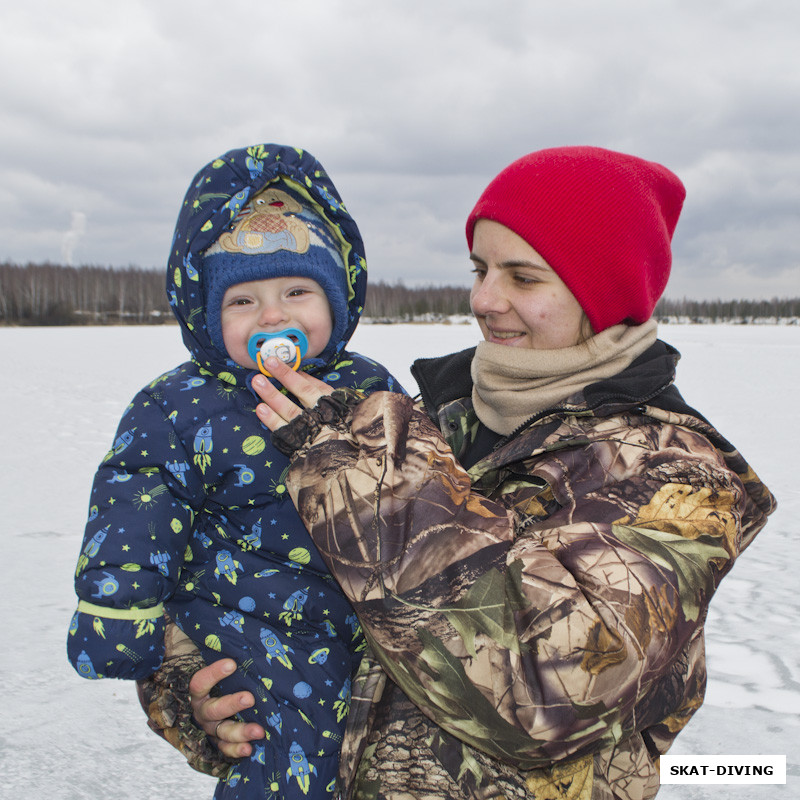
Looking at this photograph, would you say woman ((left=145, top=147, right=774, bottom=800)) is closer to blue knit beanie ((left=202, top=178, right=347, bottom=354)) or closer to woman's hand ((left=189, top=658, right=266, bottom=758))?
woman's hand ((left=189, top=658, right=266, bottom=758))

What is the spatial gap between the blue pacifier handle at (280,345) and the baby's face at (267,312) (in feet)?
0.09

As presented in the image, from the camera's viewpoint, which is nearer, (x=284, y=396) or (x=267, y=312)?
(x=284, y=396)

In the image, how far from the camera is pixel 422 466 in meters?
1.17

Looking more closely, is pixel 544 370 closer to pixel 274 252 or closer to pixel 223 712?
pixel 274 252

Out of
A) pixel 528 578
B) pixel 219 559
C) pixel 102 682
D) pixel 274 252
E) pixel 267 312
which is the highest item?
pixel 274 252

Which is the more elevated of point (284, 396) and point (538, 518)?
point (284, 396)

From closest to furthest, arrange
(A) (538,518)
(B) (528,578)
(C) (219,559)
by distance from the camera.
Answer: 1. (B) (528,578)
2. (A) (538,518)
3. (C) (219,559)

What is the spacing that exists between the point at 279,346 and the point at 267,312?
98mm

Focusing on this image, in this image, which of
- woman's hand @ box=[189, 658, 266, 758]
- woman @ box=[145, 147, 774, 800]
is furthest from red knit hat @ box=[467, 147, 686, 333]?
woman's hand @ box=[189, 658, 266, 758]

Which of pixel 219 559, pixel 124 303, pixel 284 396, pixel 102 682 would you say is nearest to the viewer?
pixel 284 396

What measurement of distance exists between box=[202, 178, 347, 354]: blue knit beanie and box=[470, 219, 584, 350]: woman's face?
393mm

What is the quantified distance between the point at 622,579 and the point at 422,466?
1.21 feet

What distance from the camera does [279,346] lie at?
156 centimetres

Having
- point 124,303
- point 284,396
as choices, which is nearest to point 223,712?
point 284,396
